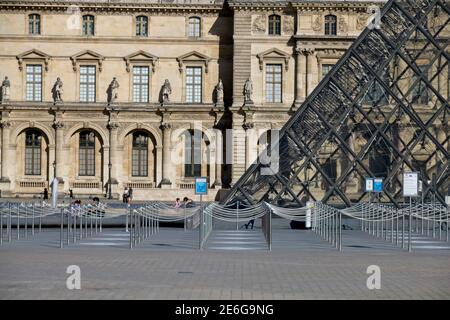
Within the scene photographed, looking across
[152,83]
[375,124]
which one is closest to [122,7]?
[152,83]

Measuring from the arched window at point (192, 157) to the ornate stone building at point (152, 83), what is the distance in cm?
5

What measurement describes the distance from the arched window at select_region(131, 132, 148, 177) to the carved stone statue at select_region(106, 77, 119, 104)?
2.36 m

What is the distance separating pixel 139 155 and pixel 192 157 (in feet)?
9.56

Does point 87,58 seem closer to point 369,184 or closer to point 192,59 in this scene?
point 192,59

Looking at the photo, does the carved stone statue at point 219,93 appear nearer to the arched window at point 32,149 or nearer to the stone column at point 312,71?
the stone column at point 312,71

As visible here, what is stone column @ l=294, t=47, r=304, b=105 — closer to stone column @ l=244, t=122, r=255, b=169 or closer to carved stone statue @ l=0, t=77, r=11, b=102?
stone column @ l=244, t=122, r=255, b=169

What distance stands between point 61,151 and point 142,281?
45193mm

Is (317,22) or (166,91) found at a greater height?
(317,22)

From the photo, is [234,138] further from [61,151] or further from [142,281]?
[142,281]

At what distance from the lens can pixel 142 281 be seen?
574 inches

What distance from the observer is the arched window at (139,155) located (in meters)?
60.1

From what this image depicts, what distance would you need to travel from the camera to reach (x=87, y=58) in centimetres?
5994

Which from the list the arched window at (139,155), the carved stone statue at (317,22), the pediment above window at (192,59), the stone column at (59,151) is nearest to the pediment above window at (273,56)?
the carved stone statue at (317,22)

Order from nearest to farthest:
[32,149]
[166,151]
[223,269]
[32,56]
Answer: [223,269] < [166,151] < [32,56] < [32,149]
